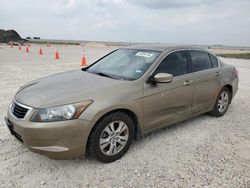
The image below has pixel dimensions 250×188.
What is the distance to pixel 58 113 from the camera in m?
2.77

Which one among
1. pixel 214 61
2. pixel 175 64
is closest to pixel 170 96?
pixel 175 64

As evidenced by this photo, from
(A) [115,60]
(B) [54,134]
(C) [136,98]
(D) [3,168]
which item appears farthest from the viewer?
(A) [115,60]

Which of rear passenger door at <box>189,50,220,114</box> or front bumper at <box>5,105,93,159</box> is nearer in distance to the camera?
front bumper at <box>5,105,93,159</box>

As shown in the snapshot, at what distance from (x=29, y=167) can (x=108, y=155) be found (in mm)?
1036

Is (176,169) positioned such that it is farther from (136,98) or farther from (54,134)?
(54,134)

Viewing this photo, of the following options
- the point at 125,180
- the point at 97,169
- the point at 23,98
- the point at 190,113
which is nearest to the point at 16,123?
the point at 23,98

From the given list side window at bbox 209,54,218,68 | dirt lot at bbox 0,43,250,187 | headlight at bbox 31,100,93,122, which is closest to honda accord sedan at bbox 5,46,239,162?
headlight at bbox 31,100,93,122

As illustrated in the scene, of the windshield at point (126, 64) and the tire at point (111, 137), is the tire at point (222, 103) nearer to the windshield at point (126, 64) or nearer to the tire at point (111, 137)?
the windshield at point (126, 64)

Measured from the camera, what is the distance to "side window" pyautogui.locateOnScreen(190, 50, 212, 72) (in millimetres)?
4387

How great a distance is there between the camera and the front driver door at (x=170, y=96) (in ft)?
11.5

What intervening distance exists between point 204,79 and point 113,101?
2.18 meters

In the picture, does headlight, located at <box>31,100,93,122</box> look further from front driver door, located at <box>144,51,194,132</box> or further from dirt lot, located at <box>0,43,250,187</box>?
front driver door, located at <box>144,51,194,132</box>

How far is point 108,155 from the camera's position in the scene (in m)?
3.16

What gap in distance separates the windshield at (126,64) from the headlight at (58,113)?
105 cm
